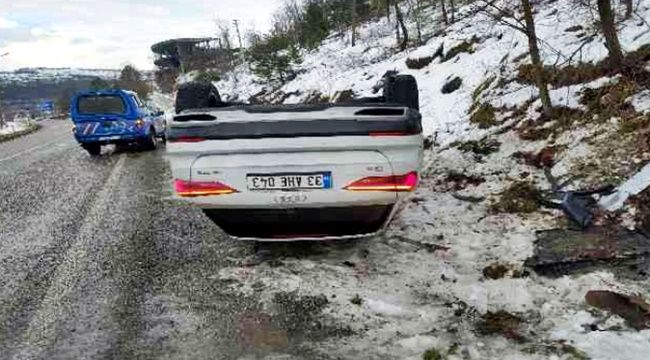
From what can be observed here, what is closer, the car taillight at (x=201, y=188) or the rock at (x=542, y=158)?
the car taillight at (x=201, y=188)

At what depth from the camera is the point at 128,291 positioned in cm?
436

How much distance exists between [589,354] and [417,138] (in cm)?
189

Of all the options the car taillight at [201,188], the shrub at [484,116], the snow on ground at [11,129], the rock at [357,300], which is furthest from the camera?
the snow on ground at [11,129]

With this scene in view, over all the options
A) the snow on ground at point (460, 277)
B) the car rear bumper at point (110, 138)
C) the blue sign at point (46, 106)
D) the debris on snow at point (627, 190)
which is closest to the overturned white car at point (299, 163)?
the snow on ground at point (460, 277)

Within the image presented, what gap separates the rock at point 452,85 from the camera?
13.0 meters

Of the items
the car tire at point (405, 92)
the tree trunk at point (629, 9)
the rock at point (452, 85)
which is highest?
the tree trunk at point (629, 9)

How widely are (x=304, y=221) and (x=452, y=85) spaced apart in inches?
368

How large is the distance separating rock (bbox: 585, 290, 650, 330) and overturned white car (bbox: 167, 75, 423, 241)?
1416mm

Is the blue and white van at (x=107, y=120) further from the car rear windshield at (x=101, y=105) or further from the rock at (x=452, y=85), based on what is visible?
the rock at (x=452, y=85)

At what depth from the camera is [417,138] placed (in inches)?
172

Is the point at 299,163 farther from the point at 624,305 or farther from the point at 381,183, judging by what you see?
the point at 624,305

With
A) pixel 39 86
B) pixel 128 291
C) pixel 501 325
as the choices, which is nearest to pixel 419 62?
pixel 128 291

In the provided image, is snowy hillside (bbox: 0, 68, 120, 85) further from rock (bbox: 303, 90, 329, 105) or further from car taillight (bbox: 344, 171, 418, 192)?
car taillight (bbox: 344, 171, 418, 192)

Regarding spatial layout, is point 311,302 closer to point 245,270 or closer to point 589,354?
point 245,270
